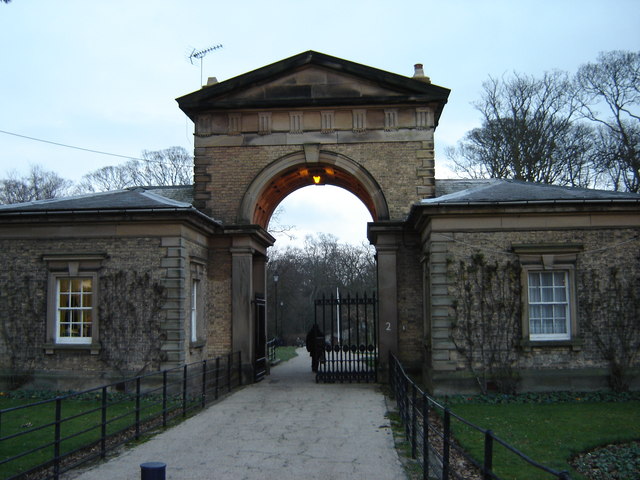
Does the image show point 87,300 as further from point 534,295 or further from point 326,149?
point 534,295

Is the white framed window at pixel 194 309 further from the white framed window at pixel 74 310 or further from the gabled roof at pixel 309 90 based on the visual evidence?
the gabled roof at pixel 309 90

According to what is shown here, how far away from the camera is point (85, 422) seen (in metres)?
11.7

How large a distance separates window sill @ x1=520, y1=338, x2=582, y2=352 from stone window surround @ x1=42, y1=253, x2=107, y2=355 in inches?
415

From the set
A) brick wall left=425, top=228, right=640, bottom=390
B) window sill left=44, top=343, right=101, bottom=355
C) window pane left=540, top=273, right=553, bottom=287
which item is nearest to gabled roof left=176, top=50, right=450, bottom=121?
brick wall left=425, top=228, right=640, bottom=390

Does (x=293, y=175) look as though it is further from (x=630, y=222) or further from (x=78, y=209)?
(x=630, y=222)

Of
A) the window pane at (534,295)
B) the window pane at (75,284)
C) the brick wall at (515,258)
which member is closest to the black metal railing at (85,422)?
the window pane at (75,284)

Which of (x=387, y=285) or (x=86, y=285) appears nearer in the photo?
(x=86, y=285)

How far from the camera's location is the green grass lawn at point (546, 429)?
8.85m

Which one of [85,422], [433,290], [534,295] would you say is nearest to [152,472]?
[85,422]

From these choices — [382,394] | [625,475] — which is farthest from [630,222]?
[625,475]

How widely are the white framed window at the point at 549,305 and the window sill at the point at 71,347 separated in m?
10.7

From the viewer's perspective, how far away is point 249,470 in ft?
28.3

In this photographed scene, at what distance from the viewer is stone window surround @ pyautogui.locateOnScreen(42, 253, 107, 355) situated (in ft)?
52.3

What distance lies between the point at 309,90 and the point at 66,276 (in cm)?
902
